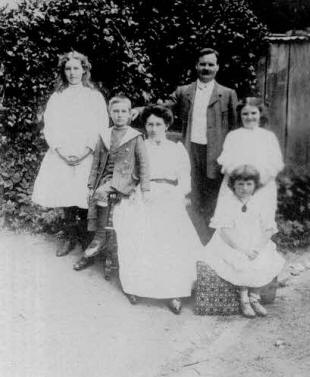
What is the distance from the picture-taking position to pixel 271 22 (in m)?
7.66

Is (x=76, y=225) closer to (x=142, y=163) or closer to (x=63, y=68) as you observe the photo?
(x=142, y=163)

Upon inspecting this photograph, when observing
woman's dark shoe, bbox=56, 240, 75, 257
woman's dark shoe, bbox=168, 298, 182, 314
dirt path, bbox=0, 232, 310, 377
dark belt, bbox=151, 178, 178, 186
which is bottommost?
dirt path, bbox=0, 232, 310, 377

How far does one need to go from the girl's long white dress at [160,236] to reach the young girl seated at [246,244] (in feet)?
0.84

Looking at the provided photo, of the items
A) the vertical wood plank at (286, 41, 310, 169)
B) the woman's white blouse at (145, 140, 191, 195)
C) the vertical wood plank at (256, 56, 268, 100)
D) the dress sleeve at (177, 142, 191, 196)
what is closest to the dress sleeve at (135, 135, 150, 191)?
the woman's white blouse at (145, 140, 191, 195)

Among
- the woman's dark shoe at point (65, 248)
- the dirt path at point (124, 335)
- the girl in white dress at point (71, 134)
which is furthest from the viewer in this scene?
the woman's dark shoe at point (65, 248)

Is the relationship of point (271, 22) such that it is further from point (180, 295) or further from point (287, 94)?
point (180, 295)

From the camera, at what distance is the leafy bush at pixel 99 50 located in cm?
603

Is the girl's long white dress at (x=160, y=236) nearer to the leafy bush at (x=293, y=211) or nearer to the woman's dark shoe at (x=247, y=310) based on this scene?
the woman's dark shoe at (x=247, y=310)

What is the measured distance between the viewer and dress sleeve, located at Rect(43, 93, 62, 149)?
5.45 metres

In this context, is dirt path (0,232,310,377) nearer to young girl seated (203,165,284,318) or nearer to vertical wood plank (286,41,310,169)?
young girl seated (203,165,284,318)

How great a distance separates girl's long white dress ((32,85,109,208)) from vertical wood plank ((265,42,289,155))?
2530mm

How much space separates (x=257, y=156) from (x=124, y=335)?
183cm

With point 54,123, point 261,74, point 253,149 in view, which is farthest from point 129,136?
point 261,74

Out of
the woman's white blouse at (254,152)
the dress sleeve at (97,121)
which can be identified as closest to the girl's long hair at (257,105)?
the woman's white blouse at (254,152)
